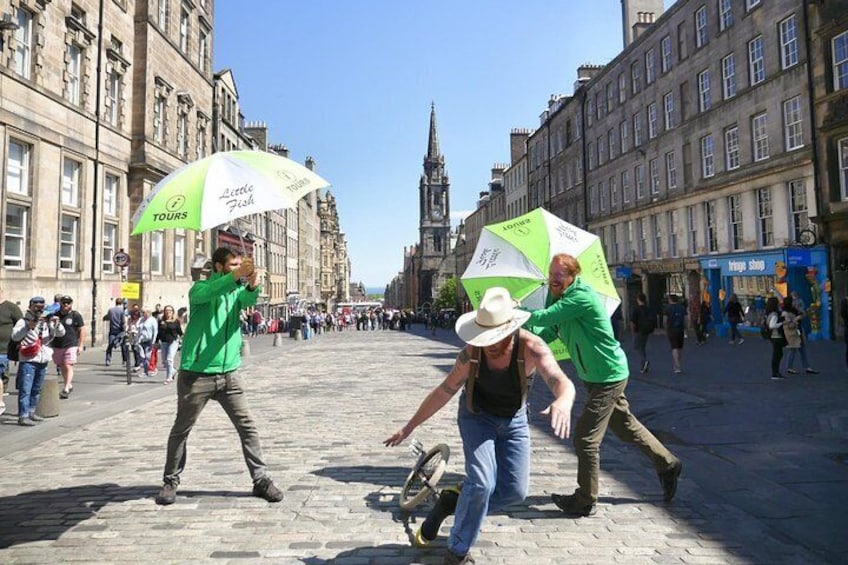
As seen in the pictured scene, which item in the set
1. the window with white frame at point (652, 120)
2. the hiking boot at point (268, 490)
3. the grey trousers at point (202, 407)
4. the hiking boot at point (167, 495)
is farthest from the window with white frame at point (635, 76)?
the hiking boot at point (167, 495)

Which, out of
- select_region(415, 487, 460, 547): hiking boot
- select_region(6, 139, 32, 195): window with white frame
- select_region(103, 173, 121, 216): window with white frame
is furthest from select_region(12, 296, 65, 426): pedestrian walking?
select_region(103, 173, 121, 216): window with white frame

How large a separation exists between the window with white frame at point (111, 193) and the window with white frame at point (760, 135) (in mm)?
26511

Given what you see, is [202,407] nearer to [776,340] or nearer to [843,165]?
[776,340]

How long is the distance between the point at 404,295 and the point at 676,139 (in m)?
164

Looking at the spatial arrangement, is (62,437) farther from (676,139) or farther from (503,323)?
(676,139)

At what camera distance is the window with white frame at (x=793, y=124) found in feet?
72.3

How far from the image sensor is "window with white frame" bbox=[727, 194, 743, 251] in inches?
1010

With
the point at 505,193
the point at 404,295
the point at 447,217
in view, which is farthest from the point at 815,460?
the point at 404,295

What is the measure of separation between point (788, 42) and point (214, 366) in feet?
83.8

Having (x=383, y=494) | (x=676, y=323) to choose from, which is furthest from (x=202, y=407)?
(x=676, y=323)

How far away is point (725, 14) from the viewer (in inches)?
1024

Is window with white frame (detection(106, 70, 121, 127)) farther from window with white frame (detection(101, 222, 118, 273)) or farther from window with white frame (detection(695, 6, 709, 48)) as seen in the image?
window with white frame (detection(695, 6, 709, 48))

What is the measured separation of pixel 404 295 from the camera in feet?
630

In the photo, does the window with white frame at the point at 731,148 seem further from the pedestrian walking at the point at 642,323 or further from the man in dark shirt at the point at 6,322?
the man in dark shirt at the point at 6,322
